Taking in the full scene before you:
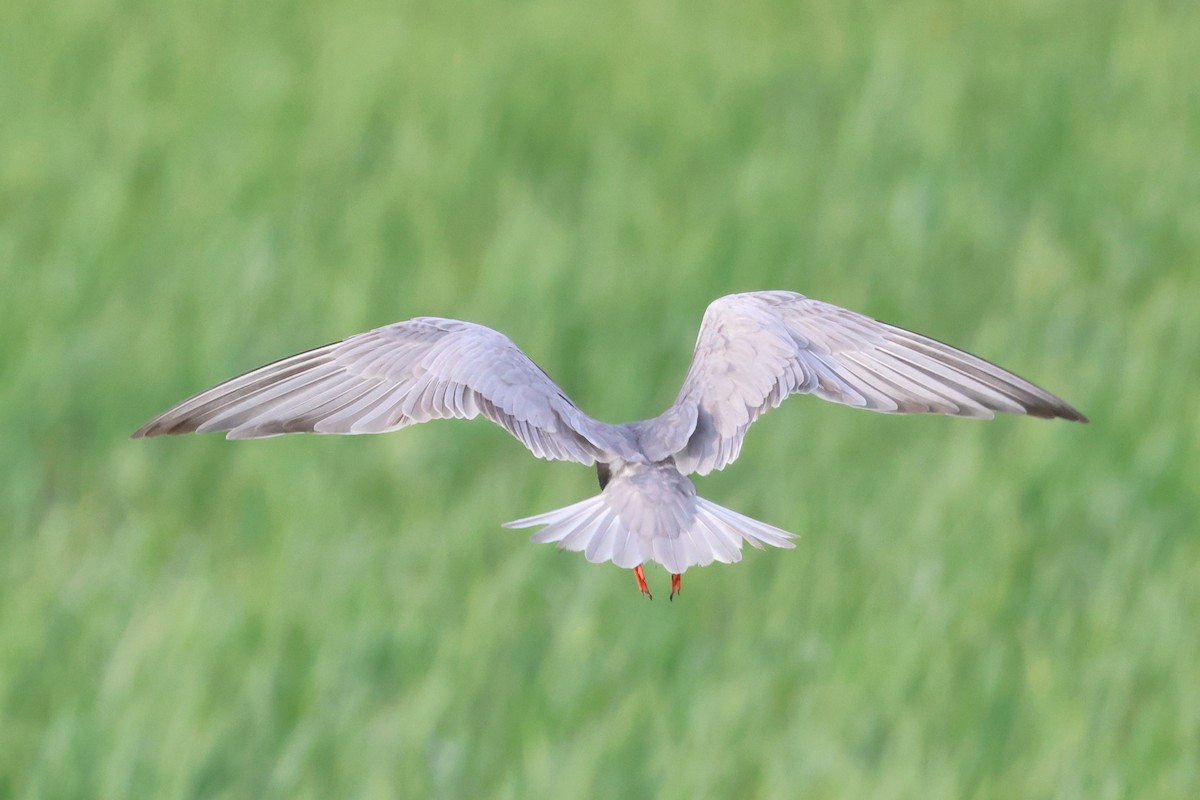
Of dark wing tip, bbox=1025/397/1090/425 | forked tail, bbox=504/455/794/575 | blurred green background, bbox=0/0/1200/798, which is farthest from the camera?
blurred green background, bbox=0/0/1200/798

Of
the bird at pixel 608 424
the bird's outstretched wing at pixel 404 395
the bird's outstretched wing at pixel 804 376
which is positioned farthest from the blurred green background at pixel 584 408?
the bird's outstretched wing at pixel 404 395

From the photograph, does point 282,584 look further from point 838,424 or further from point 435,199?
point 435,199

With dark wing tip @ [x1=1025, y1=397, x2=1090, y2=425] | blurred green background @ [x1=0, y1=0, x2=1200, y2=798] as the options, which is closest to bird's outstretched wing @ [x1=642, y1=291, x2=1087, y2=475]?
dark wing tip @ [x1=1025, y1=397, x2=1090, y2=425]

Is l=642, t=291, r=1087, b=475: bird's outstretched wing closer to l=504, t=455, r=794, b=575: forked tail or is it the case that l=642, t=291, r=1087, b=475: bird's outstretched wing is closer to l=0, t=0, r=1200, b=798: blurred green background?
l=504, t=455, r=794, b=575: forked tail

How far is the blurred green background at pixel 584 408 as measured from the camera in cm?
520

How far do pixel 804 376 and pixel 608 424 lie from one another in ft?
0.94

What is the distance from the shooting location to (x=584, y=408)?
6.23 meters

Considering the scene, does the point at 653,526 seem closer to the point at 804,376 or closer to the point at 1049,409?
the point at 804,376

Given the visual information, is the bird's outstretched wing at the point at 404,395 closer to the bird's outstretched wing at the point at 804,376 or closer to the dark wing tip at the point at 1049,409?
the bird's outstretched wing at the point at 804,376

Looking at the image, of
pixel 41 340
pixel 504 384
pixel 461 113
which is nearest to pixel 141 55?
pixel 461 113

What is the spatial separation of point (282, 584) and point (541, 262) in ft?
5.52

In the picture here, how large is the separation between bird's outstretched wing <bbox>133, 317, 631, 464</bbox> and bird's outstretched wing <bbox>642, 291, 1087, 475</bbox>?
0.30 ft

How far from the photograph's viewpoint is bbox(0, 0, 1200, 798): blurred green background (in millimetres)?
5199

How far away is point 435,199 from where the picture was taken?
25.8 ft
